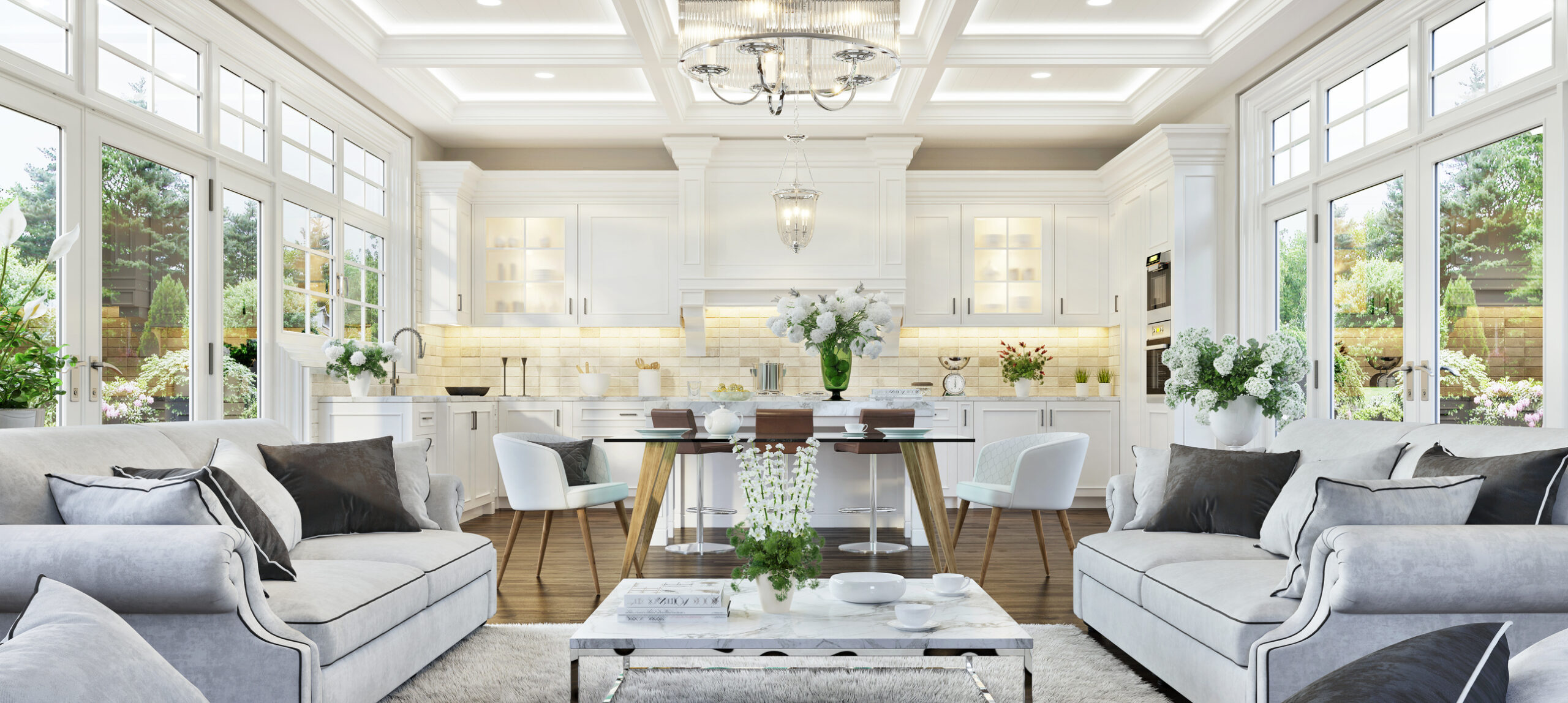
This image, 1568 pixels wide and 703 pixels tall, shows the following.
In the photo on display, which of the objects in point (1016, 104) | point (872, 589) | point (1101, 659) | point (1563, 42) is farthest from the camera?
point (1016, 104)

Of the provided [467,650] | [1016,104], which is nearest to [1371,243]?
[1016,104]

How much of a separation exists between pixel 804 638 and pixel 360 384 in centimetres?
434

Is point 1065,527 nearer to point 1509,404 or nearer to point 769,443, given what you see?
point 769,443

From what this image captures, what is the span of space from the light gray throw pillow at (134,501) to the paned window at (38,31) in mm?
1995

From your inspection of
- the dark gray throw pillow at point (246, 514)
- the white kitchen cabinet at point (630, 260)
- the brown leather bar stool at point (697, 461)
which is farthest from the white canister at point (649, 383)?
the dark gray throw pillow at point (246, 514)

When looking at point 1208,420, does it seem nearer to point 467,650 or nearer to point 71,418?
point 467,650

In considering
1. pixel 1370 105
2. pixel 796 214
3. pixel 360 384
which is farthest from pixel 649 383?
pixel 1370 105

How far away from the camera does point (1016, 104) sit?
6.83 metres

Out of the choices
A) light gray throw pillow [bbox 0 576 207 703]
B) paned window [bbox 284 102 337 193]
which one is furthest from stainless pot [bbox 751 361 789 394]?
light gray throw pillow [bbox 0 576 207 703]

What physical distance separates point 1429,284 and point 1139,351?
2514 millimetres

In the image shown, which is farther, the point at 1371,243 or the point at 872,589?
the point at 1371,243

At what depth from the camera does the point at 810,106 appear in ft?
22.1

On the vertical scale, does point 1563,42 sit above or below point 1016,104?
below

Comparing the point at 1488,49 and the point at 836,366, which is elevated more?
the point at 1488,49
